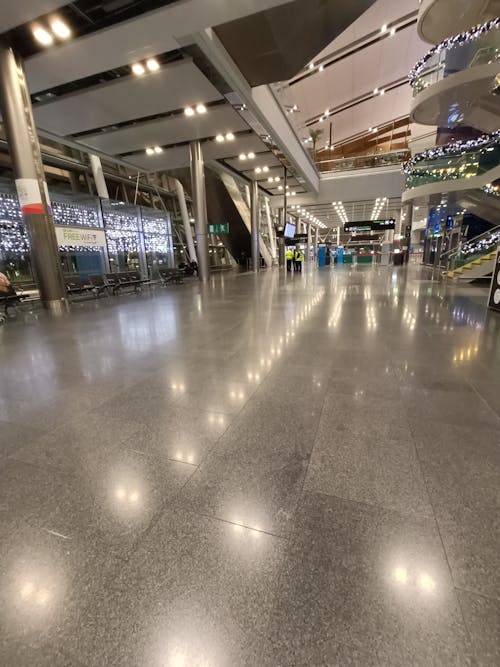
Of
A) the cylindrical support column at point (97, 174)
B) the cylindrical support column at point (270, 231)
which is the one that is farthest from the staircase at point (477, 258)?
the cylindrical support column at point (97, 174)

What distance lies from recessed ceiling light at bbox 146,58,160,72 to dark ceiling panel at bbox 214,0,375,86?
5.43ft

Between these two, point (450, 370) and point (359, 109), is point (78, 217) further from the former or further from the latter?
point (359, 109)

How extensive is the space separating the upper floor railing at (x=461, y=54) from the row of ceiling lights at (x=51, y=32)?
11.8 metres

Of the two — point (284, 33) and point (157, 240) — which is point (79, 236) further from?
point (157, 240)

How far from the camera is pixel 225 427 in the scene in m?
2.38

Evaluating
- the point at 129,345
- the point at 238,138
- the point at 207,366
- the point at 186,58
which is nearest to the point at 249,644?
the point at 207,366

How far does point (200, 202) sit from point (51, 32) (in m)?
7.55

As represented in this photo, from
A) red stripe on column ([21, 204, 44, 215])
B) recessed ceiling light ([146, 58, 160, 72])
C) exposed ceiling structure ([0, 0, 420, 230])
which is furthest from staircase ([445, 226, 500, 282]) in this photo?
red stripe on column ([21, 204, 44, 215])

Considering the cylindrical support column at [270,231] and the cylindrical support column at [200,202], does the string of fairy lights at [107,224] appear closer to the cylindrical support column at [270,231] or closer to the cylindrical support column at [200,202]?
the cylindrical support column at [200,202]

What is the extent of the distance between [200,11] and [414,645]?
879cm

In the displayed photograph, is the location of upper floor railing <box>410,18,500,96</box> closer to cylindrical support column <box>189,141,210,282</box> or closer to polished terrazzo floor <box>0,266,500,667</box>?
cylindrical support column <box>189,141,210,282</box>

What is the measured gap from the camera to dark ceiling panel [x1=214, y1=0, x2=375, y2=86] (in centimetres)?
714

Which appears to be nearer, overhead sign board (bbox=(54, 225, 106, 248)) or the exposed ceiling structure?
the exposed ceiling structure

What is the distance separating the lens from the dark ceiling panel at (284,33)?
7.14 metres
